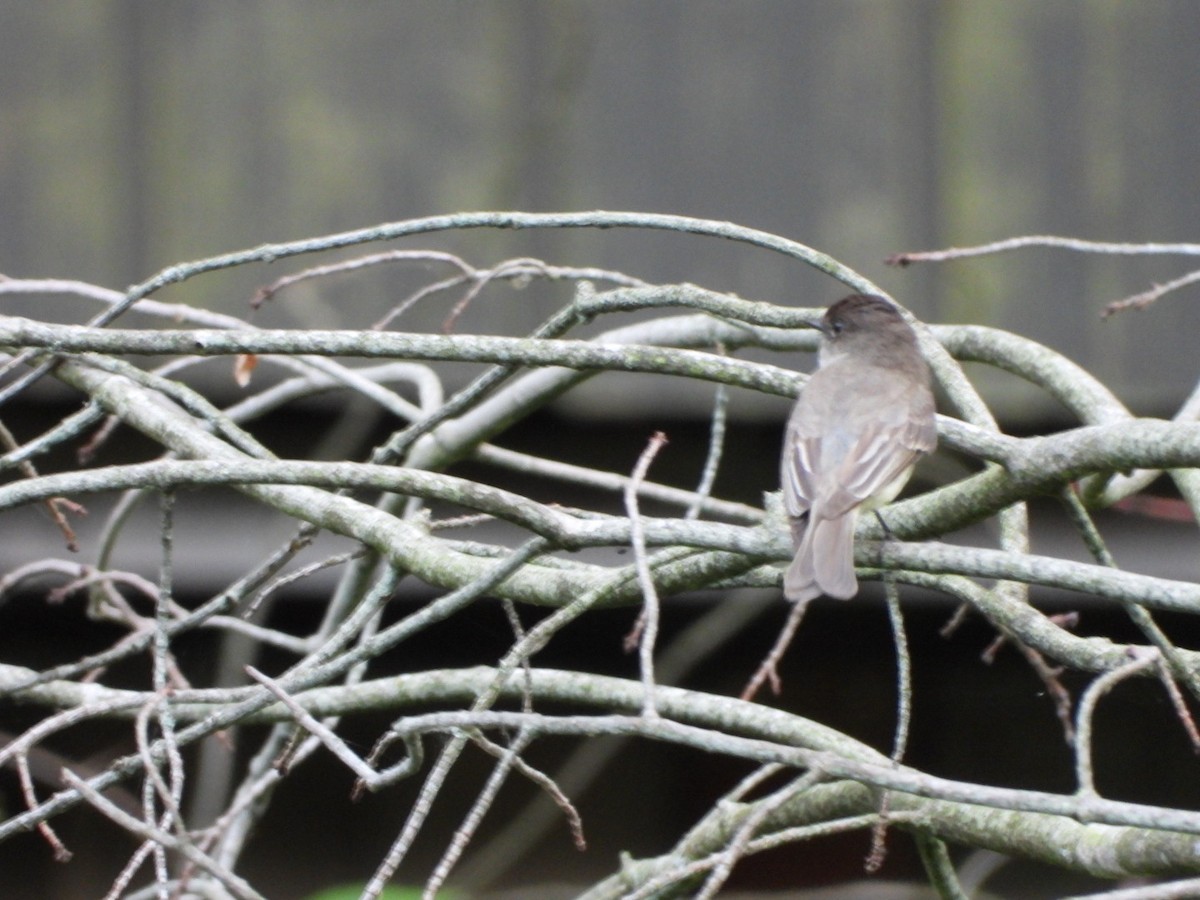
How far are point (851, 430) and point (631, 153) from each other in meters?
0.82

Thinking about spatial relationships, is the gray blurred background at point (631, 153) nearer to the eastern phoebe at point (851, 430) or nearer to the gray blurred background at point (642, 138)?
the gray blurred background at point (642, 138)

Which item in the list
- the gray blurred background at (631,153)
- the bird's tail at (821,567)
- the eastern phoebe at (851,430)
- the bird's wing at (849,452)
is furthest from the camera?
the gray blurred background at (631,153)

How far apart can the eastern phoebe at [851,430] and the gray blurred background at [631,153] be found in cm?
25

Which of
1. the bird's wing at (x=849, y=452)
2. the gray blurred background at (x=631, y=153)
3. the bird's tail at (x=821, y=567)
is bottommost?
the bird's tail at (x=821, y=567)

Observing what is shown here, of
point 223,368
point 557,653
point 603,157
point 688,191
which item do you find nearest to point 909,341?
point 688,191

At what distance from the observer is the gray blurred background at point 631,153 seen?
3.30 m

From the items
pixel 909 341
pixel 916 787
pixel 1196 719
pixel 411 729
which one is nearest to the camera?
pixel 916 787

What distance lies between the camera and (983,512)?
192 centimetres

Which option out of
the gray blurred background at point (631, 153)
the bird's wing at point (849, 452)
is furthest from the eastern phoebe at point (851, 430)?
the gray blurred background at point (631, 153)

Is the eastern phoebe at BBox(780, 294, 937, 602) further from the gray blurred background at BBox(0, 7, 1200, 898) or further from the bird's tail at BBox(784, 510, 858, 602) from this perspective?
the gray blurred background at BBox(0, 7, 1200, 898)

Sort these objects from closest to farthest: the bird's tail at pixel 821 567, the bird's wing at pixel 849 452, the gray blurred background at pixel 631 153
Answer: the bird's tail at pixel 821 567 → the bird's wing at pixel 849 452 → the gray blurred background at pixel 631 153

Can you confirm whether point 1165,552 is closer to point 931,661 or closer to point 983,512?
point 931,661

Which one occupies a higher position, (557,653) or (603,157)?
(603,157)

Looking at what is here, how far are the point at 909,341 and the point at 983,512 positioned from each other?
1.34 meters
